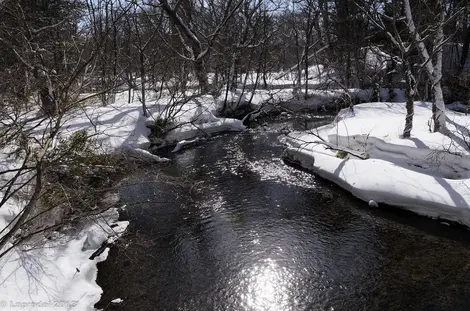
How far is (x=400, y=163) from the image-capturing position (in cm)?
929

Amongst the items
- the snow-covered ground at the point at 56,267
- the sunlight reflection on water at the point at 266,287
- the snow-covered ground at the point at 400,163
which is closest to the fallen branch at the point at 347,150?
the snow-covered ground at the point at 400,163

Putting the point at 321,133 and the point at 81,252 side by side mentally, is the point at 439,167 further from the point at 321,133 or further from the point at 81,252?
the point at 81,252

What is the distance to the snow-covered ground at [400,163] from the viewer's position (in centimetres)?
782

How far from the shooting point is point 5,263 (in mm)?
5426

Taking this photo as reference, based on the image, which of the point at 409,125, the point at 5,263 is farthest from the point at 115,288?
the point at 409,125

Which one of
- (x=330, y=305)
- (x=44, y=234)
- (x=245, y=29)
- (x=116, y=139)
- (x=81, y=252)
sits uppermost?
(x=245, y=29)

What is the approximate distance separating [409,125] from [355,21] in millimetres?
17123

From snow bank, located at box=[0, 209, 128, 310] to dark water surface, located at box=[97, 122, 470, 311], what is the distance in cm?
32

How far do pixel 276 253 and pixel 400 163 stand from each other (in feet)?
15.3

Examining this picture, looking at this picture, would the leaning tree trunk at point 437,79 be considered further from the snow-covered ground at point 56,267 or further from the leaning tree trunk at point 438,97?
the snow-covered ground at point 56,267

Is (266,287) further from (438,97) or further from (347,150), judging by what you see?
(438,97)

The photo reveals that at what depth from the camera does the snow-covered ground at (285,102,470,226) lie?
7.82 meters

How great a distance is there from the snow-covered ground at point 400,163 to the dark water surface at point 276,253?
378mm

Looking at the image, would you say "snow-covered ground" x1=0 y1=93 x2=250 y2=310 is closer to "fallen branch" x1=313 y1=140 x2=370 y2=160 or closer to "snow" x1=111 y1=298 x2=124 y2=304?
"snow" x1=111 y1=298 x2=124 y2=304
